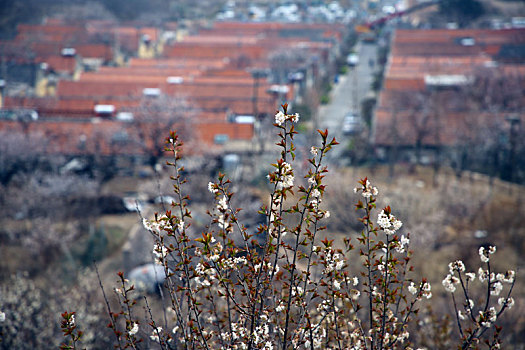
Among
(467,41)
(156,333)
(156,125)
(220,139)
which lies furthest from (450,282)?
(467,41)

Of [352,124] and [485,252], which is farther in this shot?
[352,124]

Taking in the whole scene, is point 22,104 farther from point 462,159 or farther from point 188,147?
point 462,159

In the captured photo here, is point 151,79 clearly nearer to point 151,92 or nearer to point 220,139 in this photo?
point 151,92

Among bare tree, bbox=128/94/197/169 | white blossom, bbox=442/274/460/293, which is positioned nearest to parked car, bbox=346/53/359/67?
bare tree, bbox=128/94/197/169

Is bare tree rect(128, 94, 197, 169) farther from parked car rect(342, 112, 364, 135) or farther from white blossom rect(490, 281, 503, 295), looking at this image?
white blossom rect(490, 281, 503, 295)

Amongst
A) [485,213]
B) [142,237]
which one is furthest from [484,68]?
[142,237]

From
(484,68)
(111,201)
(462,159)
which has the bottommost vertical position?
(111,201)

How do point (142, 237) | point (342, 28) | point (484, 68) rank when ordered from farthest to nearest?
point (342, 28) → point (484, 68) → point (142, 237)
